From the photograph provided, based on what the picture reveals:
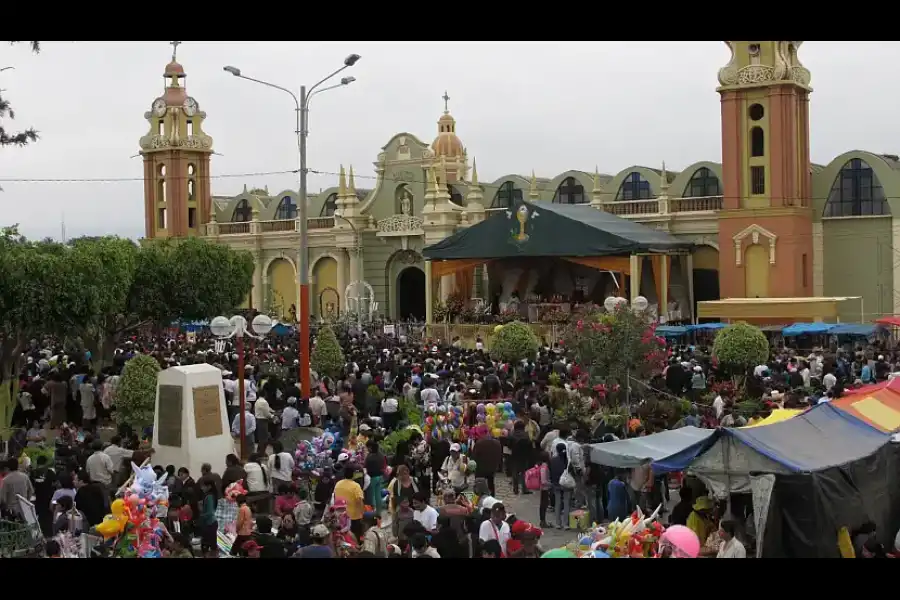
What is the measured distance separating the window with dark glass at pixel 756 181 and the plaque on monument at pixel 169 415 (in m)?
24.1

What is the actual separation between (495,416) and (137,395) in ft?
18.7

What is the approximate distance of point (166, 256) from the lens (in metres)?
29.9

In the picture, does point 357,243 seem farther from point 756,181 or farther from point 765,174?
point 765,174

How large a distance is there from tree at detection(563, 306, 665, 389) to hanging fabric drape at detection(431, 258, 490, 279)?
17.9 m

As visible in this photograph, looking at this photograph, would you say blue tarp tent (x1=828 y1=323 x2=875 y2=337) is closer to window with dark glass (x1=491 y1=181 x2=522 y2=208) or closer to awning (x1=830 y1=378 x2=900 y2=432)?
window with dark glass (x1=491 y1=181 x2=522 y2=208)

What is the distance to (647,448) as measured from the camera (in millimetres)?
11484

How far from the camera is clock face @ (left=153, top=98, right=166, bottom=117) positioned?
4709 cm

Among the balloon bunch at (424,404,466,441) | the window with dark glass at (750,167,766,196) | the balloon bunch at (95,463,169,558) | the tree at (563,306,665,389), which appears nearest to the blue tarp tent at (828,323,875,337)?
the window with dark glass at (750,167,766,196)

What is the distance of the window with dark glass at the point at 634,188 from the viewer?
3981 centimetres

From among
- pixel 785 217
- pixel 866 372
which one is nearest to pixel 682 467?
pixel 866 372

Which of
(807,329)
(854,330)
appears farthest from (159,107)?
(854,330)

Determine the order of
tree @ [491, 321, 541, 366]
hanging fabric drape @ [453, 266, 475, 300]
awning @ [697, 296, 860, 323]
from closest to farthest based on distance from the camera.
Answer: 1. tree @ [491, 321, 541, 366]
2. awning @ [697, 296, 860, 323]
3. hanging fabric drape @ [453, 266, 475, 300]

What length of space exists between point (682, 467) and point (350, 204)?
113 ft
